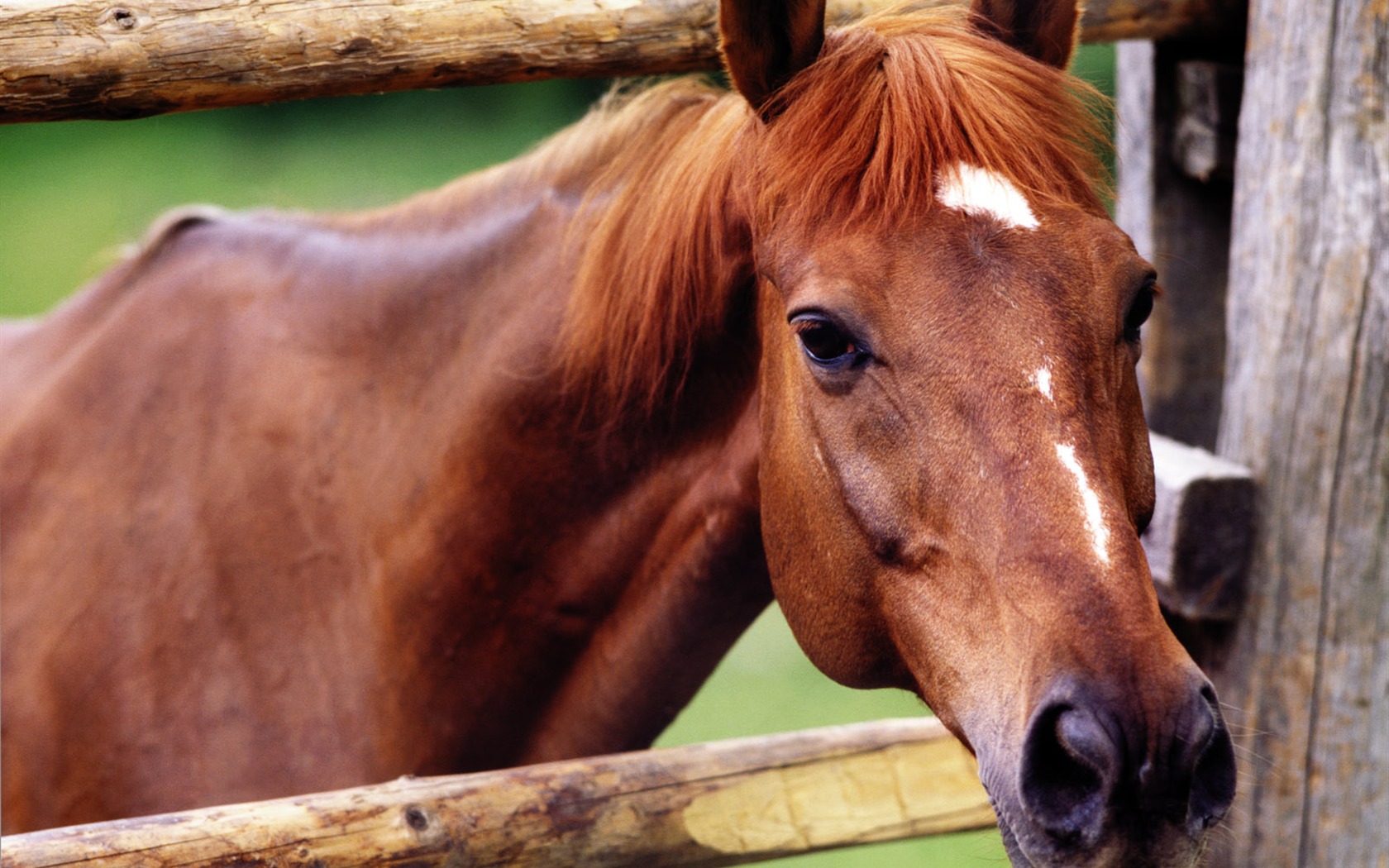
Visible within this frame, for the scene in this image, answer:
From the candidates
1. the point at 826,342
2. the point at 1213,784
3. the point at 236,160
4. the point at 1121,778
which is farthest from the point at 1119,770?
the point at 236,160

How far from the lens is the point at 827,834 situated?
67.8 inches

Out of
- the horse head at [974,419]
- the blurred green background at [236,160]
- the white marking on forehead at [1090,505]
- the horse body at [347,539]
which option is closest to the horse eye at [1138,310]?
the horse head at [974,419]

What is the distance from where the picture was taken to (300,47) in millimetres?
1398

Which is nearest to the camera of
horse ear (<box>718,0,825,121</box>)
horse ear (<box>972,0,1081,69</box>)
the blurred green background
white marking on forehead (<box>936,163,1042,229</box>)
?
white marking on forehead (<box>936,163,1042,229</box>)

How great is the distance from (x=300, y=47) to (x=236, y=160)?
11.3 meters

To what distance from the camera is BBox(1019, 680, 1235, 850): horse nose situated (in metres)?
1.02

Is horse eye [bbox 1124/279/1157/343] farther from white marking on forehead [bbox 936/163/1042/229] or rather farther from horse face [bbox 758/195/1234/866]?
white marking on forehead [bbox 936/163/1042/229]

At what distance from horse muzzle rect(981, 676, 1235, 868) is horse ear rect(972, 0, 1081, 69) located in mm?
879

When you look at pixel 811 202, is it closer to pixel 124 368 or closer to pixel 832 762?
pixel 832 762

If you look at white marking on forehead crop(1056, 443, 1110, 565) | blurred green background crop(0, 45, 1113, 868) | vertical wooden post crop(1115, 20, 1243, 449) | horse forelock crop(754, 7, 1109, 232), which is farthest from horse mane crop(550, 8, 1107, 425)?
blurred green background crop(0, 45, 1113, 868)

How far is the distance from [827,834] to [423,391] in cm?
95

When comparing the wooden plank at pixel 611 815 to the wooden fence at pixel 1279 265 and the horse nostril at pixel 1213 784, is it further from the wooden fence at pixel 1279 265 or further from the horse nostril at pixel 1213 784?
the horse nostril at pixel 1213 784

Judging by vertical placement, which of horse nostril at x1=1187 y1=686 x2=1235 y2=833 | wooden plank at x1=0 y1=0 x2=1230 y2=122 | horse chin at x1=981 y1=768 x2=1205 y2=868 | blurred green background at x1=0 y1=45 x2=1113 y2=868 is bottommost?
blurred green background at x1=0 y1=45 x2=1113 y2=868

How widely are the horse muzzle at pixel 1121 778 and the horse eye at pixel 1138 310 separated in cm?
43
